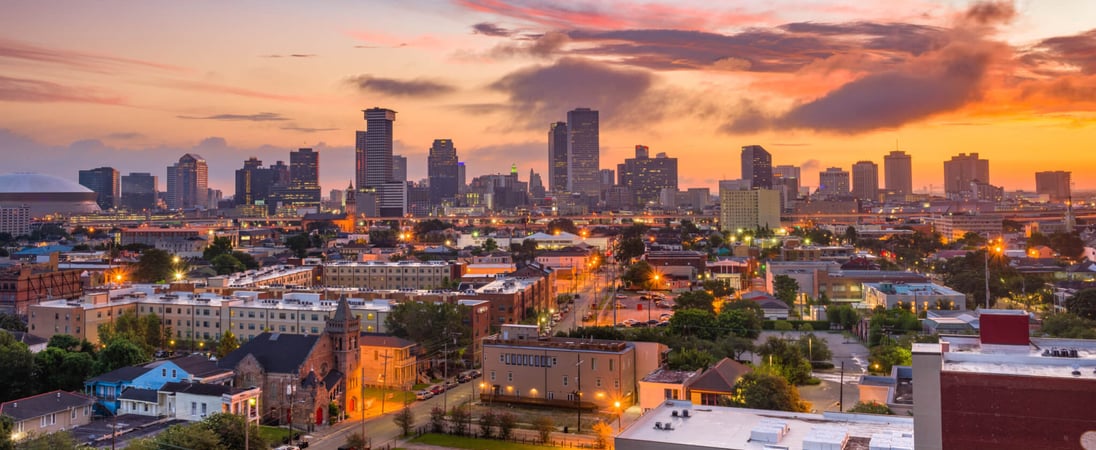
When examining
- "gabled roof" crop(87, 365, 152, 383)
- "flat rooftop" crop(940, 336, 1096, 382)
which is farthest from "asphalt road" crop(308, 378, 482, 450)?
"flat rooftop" crop(940, 336, 1096, 382)

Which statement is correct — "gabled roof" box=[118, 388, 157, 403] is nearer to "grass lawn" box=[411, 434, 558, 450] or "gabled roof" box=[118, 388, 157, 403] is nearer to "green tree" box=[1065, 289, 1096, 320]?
"grass lawn" box=[411, 434, 558, 450]

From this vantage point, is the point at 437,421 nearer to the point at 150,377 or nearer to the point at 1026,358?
the point at 150,377

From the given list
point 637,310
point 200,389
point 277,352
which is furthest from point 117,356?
point 637,310

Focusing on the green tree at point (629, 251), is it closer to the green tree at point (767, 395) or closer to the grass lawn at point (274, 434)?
the green tree at point (767, 395)

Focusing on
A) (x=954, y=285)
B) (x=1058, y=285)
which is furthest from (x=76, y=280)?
(x=1058, y=285)

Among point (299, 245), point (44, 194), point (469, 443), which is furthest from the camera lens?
point (44, 194)

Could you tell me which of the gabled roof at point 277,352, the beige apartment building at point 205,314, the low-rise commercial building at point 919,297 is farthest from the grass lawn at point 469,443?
the low-rise commercial building at point 919,297
